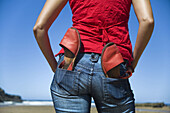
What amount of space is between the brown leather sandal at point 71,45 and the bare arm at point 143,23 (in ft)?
1.58

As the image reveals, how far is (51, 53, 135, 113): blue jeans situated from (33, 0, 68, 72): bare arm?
1.05ft

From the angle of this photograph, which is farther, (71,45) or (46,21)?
(46,21)

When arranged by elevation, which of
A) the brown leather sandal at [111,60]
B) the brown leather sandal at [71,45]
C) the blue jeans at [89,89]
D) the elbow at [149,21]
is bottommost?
the blue jeans at [89,89]

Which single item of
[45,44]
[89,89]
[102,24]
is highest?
[102,24]

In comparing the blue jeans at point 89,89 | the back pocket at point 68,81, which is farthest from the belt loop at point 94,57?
the back pocket at point 68,81

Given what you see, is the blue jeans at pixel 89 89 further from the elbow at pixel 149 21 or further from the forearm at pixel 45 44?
the elbow at pixel 149 21

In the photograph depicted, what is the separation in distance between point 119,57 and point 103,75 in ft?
0.53

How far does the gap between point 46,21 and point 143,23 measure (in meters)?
0.69

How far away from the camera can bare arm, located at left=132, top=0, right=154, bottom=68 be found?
1427mm

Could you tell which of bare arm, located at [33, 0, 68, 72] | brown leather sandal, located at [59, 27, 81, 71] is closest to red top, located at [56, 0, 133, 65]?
brown leather sandal, located at [59, 27, 81, 71]

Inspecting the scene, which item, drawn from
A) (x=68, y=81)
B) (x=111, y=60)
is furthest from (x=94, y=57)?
(x=68, y=81)

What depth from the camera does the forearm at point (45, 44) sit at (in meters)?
1.46

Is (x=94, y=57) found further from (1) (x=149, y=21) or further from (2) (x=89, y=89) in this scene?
(1) (x=149, y=21)

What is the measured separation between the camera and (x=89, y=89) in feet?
4.07
